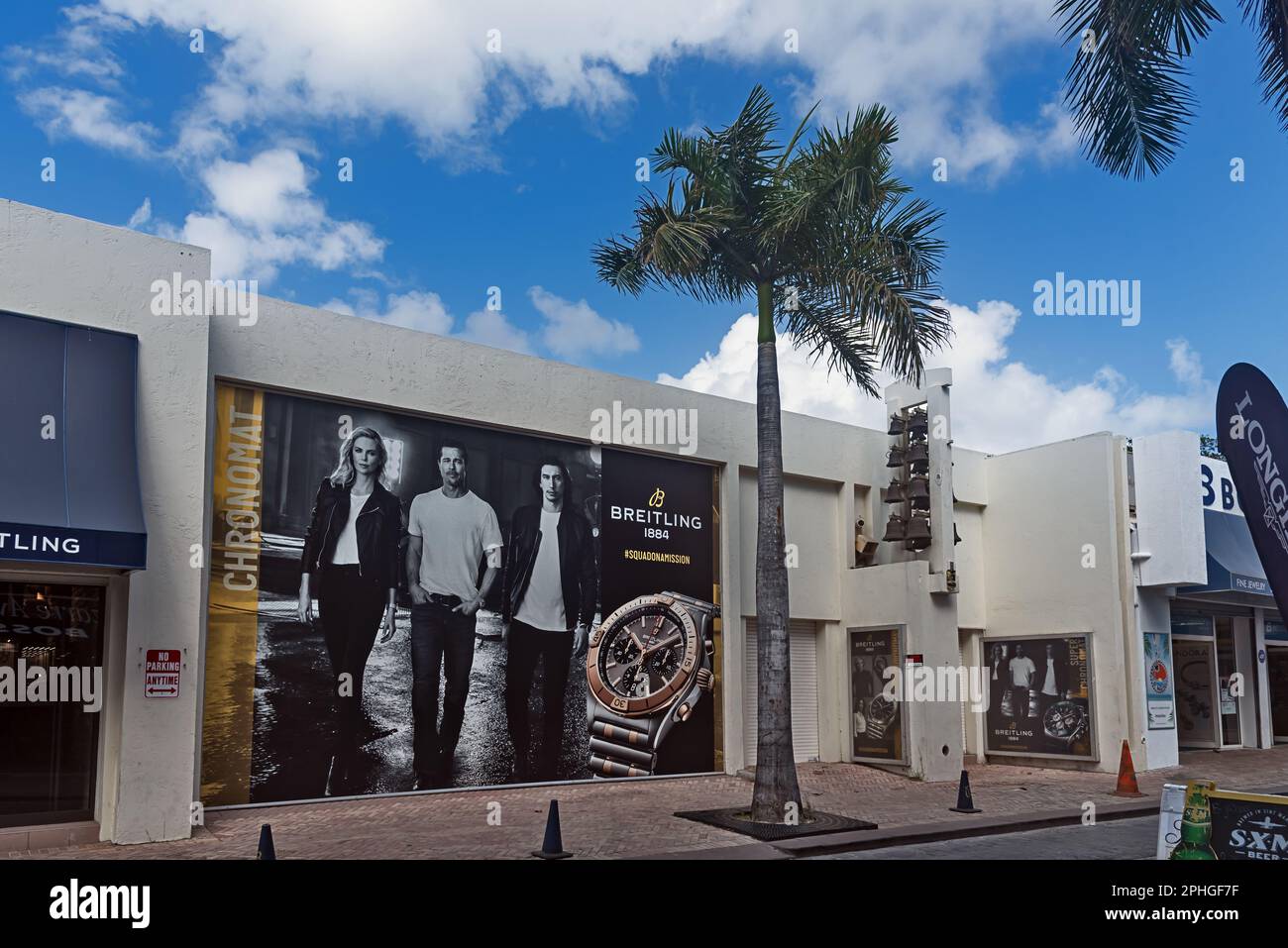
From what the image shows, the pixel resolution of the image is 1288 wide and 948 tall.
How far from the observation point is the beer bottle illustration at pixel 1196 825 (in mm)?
8109

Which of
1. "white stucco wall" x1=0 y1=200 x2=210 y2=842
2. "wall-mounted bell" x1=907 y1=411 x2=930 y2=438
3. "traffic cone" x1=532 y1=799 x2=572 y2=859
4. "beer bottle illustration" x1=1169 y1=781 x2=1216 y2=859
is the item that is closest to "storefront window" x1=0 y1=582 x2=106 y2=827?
"white stucco wall" x1=0 y1=200 x2=210 y2=842

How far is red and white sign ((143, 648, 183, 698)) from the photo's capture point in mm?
11875

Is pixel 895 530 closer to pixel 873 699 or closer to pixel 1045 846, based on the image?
pixel 873 699

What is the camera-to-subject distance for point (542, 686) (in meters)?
16.2

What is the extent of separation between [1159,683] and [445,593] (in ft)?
48.7

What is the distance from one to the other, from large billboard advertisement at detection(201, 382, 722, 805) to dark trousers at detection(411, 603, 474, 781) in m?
0.03

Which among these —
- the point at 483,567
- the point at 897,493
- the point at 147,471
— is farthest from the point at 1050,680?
the point at 147,471

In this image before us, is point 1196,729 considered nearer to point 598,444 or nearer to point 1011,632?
point 1011,632

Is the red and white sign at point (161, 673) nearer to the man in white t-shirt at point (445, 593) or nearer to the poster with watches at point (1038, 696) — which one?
the man in white t-shirt at point (445, 593)

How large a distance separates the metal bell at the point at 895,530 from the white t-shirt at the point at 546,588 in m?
6.90

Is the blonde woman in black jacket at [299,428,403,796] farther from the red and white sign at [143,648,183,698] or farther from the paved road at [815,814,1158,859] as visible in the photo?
the paved road at [815,814,1158,859]

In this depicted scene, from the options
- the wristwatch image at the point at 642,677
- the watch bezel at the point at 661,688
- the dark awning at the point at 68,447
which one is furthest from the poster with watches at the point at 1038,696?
the dark awning at the point at 68,447
